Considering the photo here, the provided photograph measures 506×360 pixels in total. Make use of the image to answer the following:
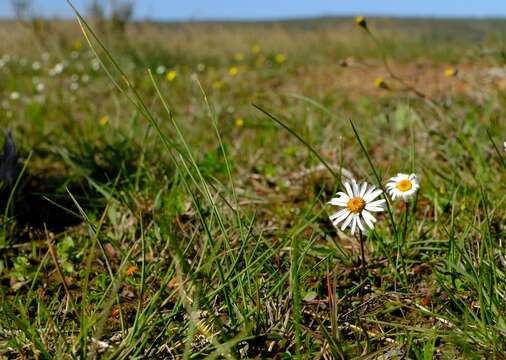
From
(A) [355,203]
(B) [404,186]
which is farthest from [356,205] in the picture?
(B) [404,186]

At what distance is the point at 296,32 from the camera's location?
10.5 metres

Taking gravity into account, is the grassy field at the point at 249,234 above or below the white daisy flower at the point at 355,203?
below

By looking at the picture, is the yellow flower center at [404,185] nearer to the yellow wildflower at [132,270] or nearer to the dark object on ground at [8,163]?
the yellow wildflower at [132,270]

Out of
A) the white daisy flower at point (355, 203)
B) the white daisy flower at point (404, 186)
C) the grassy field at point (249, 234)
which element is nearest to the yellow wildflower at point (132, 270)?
the grassy field at point (249, 234)

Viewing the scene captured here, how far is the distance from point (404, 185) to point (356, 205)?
0.69 feet

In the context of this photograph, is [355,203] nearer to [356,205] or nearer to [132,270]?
[356,205]

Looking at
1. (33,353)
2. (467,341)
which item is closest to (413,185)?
(467,341)

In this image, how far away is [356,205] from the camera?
4.07 ft

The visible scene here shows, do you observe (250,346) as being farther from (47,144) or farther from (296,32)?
(296,32)

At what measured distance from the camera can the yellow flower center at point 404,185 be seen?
1.36m

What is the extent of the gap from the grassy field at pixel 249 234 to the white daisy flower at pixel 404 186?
1.6 inches

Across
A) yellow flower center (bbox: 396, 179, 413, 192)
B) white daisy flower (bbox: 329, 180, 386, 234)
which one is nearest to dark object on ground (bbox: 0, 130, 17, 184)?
white daisy flower (bbox: 329, 180, 386, 234)

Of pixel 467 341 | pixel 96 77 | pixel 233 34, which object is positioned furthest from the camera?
pixel 233 34

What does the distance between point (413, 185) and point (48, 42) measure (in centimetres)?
627
